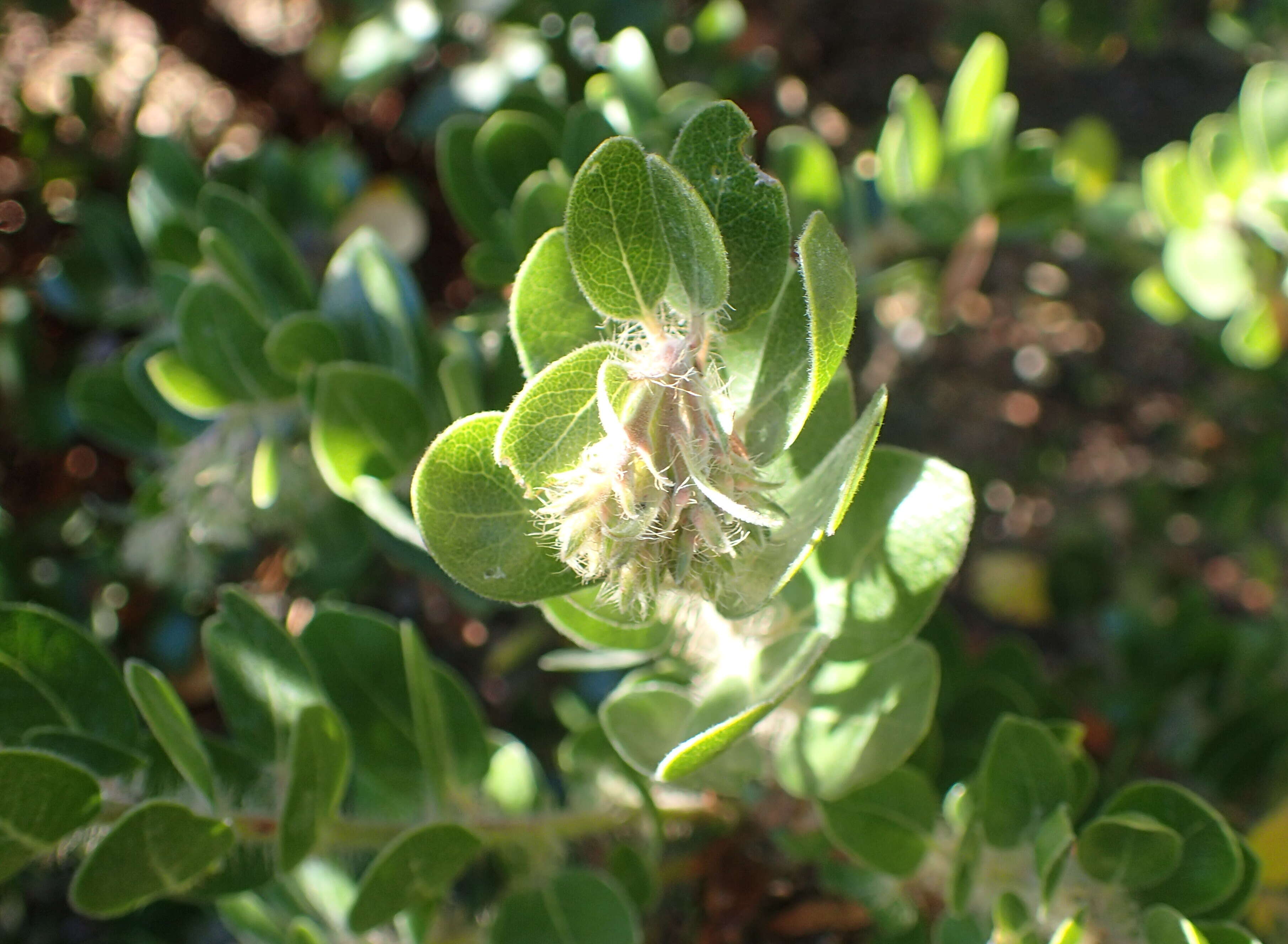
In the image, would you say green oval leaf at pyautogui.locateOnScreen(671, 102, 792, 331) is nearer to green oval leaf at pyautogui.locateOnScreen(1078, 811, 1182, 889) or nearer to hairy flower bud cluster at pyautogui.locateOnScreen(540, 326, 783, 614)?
hairy flower bud cluster at pyautogui.locateOnScreen(540, 326, 783, 614)

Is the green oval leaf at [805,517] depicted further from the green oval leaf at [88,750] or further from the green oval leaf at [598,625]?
the green oval leaf at [88,750]

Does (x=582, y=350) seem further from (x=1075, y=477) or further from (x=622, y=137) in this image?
(x=1075, y=477)

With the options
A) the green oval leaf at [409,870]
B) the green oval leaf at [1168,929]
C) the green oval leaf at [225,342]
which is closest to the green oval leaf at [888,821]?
the green oval leaf at [1168,929]

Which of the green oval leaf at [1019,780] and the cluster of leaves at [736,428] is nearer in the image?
the cluster of leaves at [736,428]

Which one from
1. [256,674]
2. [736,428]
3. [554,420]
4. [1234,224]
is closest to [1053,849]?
[736,428]

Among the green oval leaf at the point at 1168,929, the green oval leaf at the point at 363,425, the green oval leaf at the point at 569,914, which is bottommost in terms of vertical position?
the green oval leaf at the point at 569,914
